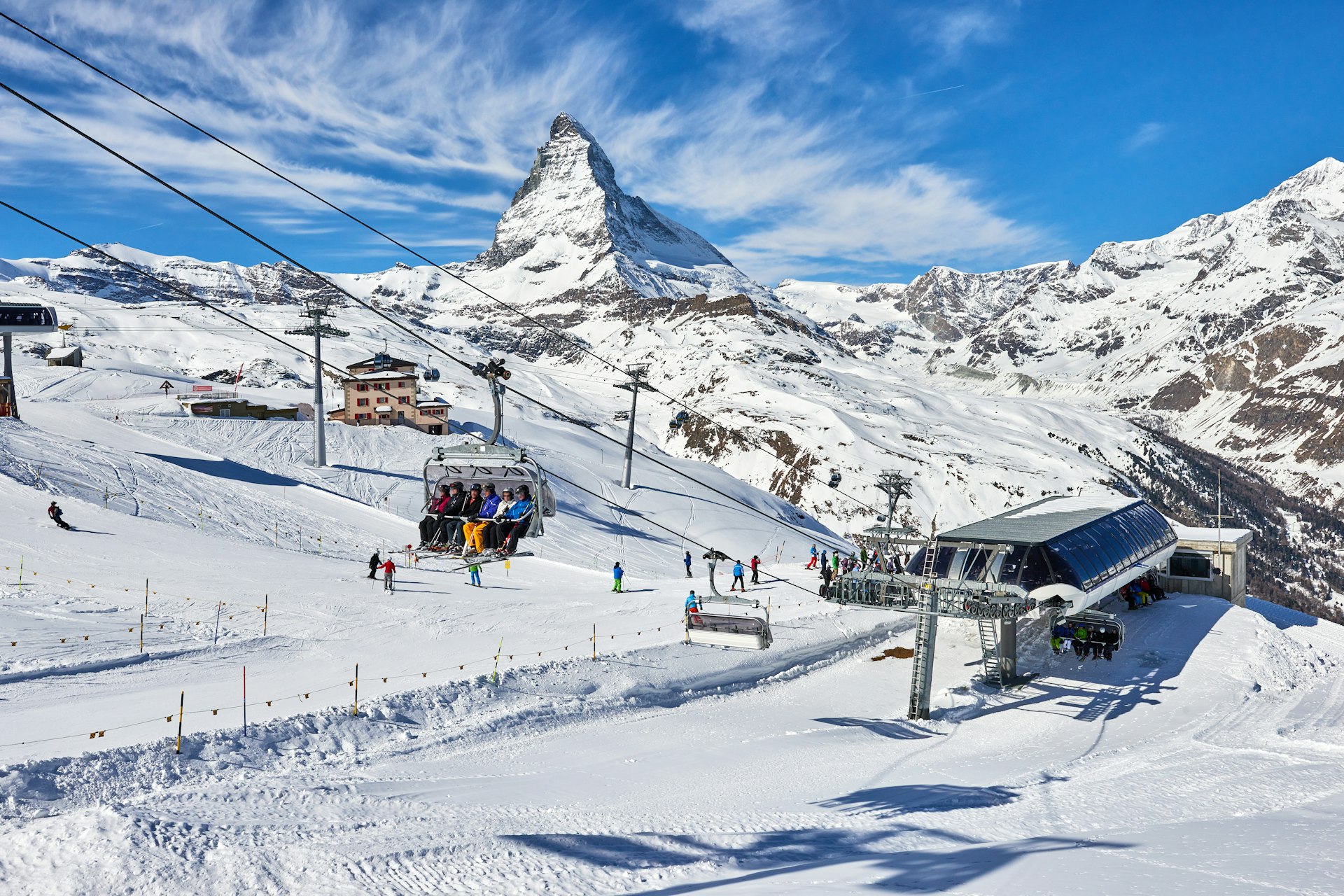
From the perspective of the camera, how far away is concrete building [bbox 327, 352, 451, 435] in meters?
72.0

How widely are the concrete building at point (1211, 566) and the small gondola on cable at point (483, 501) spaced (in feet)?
113

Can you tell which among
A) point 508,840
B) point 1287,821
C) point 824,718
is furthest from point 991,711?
point 508,840

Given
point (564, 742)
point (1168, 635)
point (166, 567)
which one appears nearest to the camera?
point (564, 742)

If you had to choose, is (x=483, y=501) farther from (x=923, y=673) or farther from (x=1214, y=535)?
(x=1214, y=535)

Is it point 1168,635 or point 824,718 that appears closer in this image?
point 824,718

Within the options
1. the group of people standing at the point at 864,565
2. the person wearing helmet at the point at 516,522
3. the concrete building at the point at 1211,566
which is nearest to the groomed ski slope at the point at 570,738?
the group of people standing at the point at 864,565

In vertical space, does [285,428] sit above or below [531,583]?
above

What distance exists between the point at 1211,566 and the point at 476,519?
121 feet

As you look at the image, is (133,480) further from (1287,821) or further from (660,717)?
(1287,821)

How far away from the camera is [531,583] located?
33906 mm

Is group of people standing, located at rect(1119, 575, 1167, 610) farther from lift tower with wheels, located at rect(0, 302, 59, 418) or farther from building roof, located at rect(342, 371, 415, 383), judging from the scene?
lift tower with wheels, located at rect(0, 302, 59, 418)

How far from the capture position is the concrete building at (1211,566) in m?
39.8

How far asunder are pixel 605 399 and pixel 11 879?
148m

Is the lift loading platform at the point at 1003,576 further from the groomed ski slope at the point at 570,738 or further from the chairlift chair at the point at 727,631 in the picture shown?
the chairlift chair at the point at 727,631
